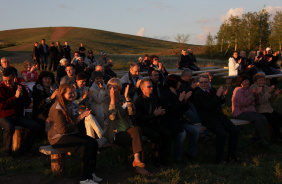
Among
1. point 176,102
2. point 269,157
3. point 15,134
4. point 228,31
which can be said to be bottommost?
point 269,157

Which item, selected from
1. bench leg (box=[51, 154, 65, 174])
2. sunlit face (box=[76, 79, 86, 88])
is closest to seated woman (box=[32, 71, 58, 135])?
sunlit face (box=[76, 79, 86, 88])

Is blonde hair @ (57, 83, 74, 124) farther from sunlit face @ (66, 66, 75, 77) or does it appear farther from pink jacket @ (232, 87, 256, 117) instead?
pink jacket @ (232, 87, 256, 117)

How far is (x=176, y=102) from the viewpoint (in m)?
6.03

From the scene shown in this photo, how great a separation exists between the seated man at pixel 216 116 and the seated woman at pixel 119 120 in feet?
5.18

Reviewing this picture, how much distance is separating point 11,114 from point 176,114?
320cm

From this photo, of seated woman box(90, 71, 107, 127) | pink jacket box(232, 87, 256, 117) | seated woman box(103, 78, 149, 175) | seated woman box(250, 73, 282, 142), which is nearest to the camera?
seated woman box(103, 78, 149, 175)

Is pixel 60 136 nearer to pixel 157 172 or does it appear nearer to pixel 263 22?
pixel 157 172

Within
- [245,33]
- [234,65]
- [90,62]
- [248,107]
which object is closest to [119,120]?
[248,107]

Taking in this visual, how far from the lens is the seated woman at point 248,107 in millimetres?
7082

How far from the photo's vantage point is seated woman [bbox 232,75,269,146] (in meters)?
7.08

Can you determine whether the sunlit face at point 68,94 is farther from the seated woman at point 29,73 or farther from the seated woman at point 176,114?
the seated woman at point 29,73

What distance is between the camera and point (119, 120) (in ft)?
18.5

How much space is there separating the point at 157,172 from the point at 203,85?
2.07m


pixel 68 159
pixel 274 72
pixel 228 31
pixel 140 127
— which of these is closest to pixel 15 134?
pixel 68 159
